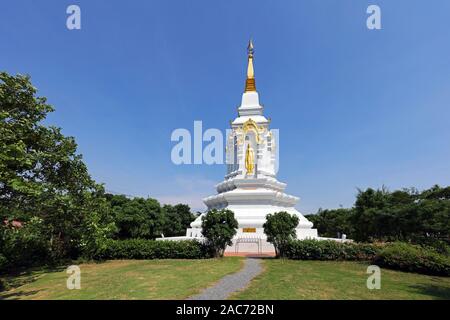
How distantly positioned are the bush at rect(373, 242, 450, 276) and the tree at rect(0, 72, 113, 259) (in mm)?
15767

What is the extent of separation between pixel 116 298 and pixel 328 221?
138ft

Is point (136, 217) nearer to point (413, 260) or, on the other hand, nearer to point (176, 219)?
point (176, 219)

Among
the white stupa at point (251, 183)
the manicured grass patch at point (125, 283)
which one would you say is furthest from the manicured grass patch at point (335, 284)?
the white stupa at point (251, 183)

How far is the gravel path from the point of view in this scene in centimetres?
878

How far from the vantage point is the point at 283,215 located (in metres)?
18.5

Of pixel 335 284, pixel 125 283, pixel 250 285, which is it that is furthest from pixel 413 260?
pixel 125 283

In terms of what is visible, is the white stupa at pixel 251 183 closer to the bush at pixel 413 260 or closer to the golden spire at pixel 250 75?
the golden spire at pixel 250 75

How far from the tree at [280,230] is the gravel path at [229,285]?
4208mm

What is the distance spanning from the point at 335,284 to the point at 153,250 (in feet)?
41.0

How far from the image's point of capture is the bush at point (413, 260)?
13.7 metres

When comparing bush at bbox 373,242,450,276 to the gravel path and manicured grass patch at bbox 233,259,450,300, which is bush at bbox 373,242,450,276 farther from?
the gravel path

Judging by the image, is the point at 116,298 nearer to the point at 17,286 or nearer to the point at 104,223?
the point at 17,286

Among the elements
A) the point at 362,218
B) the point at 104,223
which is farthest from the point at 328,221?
the point at 104,223

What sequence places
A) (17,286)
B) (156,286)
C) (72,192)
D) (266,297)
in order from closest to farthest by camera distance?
(266,297) → (156,286) → (17,286) → (72,192)
